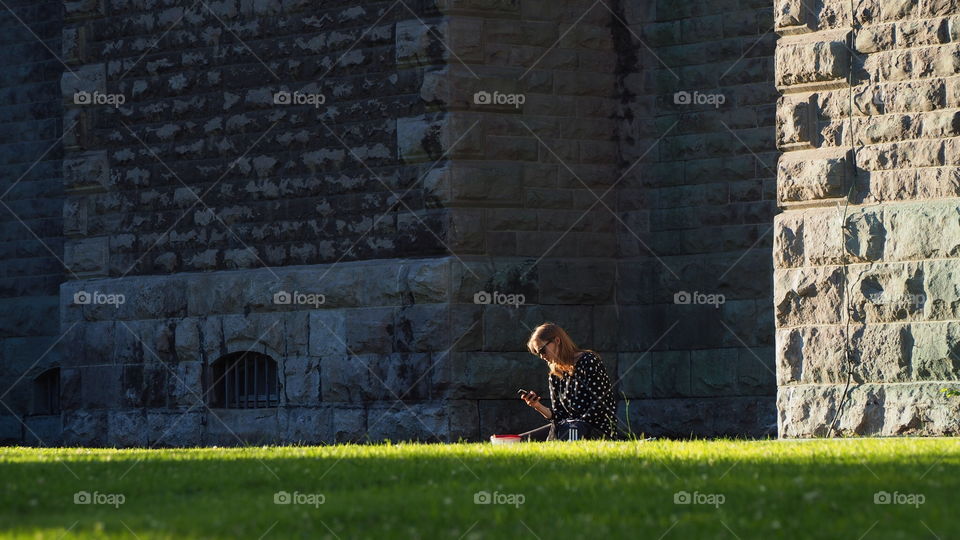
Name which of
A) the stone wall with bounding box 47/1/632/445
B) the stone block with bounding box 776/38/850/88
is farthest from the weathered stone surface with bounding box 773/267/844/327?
the stone wall with bounding box 47/1/632/445

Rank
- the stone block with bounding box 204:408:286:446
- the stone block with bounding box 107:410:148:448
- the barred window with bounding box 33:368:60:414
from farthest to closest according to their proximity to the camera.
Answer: the barred window with bounding box 33:368:60:414
the stone block with bounding box 107:410:148:448
the stone block with bounding box 204:408:286:446

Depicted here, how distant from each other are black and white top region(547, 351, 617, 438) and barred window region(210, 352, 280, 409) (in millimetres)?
4132

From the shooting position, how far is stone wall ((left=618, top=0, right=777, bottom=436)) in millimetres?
15945

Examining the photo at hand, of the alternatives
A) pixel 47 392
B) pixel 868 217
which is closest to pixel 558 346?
pixel 868 217

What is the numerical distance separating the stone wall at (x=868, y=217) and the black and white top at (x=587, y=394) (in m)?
1.47

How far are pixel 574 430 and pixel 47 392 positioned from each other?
9.33m

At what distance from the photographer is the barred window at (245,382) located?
54.4ft

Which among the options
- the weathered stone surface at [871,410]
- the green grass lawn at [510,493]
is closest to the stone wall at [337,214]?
the weathered stone surface at [871,410]

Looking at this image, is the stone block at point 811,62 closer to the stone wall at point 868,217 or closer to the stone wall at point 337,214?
the stone wall at point 868,217

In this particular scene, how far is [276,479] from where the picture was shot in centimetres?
895

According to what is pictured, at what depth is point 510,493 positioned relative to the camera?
312 inches

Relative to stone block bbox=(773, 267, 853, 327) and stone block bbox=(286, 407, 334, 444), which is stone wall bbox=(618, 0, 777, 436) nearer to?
stone block bbox=(286, 407, 334, 444)

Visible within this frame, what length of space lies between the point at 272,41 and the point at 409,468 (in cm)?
817

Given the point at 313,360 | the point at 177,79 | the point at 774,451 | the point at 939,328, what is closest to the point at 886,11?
the point at 939,328
